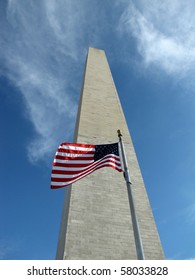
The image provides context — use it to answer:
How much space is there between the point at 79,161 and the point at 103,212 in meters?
2.89

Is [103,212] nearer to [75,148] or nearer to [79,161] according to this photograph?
[79,161]

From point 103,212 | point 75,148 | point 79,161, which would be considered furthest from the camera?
point 103,212

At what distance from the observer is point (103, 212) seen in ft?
30.7

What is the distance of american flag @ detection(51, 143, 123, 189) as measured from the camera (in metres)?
7.04

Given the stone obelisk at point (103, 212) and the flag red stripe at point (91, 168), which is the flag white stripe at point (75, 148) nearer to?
the flag red stripe at point (91, 168)

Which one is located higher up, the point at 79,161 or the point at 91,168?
the point at 79,161

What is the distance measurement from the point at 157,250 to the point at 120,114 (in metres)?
7.98

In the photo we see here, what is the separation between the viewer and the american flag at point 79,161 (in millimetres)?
7043

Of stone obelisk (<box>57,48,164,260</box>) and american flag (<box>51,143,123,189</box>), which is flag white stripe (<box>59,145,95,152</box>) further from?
stone obelisk (<box>57,48,164,260</box>)

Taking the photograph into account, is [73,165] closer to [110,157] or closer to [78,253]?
[110,157]

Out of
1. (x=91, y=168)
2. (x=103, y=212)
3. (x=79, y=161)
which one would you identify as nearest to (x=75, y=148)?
(x=79, y=161)

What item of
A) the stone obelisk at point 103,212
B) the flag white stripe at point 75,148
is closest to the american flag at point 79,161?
Result: the flag white stripe at point 75,148

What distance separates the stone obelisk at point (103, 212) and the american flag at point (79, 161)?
2.41m
